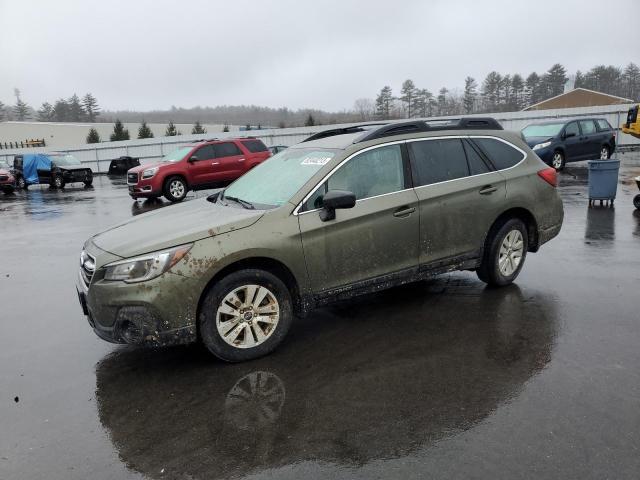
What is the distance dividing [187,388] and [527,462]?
236 cm

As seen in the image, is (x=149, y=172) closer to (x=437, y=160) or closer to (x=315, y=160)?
(x=315, y=160)

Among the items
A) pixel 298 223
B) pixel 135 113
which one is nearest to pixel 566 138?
pixel 298 223

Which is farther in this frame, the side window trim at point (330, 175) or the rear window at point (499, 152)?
the rear window at point (499, 152)

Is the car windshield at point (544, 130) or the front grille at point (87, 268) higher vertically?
the car windshield at point (544, 130)

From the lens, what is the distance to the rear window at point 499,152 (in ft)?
18.6

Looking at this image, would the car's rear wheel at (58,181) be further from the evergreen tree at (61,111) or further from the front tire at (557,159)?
the evergreen tree at (61,111)

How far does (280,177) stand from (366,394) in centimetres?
229

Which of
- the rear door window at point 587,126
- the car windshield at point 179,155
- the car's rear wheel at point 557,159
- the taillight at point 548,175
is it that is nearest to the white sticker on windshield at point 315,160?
the taillight at point 548,175

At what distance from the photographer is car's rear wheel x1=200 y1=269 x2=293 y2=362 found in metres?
4.06

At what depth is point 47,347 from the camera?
482 centimetres

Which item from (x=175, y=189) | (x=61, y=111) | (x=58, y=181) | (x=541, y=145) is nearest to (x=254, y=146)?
(x=175, y=189)

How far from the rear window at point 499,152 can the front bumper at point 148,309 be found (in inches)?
138

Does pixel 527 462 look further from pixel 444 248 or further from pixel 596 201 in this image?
pixel 596 201

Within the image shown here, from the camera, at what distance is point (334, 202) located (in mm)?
4332
